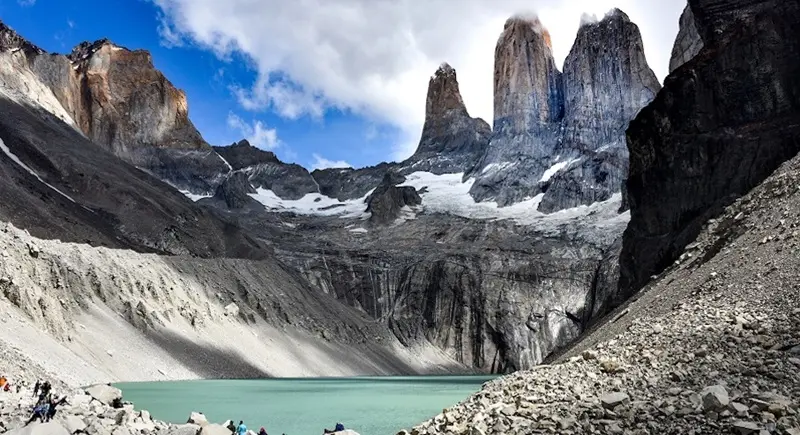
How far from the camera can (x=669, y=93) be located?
52.3 m

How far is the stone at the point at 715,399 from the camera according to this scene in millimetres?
11773

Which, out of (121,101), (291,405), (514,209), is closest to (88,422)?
(291,405)

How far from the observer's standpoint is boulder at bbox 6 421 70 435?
14.6 m

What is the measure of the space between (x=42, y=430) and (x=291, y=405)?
23344 mm

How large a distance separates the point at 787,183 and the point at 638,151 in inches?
1013

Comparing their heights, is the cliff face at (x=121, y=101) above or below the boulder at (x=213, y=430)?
above

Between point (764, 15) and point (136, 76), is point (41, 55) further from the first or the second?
point (764, 15)

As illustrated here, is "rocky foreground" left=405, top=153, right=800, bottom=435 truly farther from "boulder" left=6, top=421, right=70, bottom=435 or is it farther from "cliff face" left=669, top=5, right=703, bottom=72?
"cliff face" left=669, top=5, right=703, bottom=72

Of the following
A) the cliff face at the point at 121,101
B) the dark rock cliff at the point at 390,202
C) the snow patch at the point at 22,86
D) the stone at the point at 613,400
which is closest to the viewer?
the stone at the point at 613,400

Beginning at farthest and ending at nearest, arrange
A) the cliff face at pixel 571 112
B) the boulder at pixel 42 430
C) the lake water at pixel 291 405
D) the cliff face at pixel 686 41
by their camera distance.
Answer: the cliff face at pixel 571 112 < the cliff face at pixel 686 41 < the lake water at pixel 291 405 < the boulder at pixel 42 430

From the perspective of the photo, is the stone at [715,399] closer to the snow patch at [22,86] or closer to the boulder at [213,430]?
the boulder at [213,430]

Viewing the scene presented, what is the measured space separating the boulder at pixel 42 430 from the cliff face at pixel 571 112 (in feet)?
500

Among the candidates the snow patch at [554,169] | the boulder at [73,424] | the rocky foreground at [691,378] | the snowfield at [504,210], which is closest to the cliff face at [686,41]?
the snowfield at [504,210]

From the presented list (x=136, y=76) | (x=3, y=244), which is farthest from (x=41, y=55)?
(x=3, y=244)
